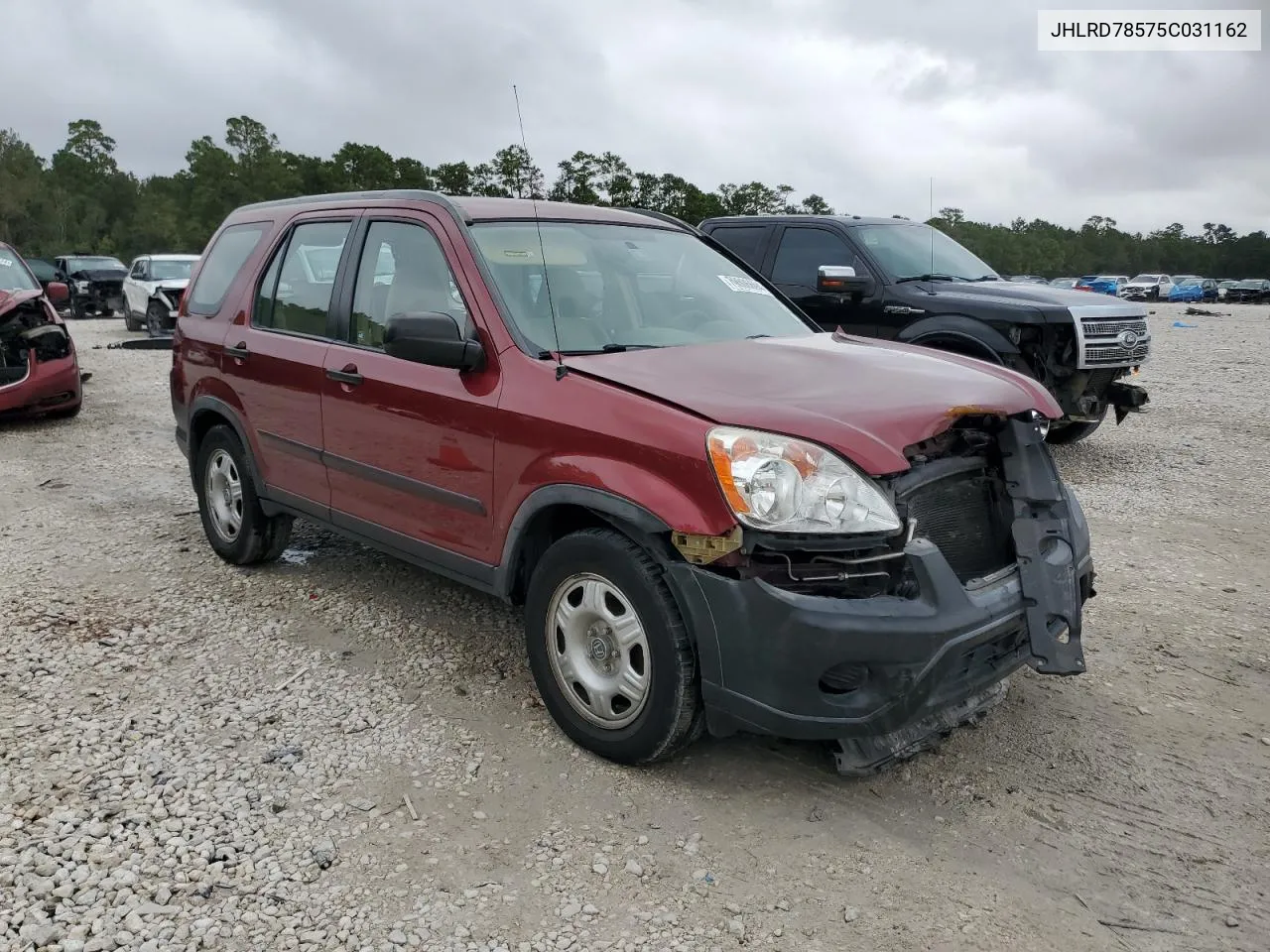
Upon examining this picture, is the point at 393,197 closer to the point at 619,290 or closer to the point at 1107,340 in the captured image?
the point at 619,290

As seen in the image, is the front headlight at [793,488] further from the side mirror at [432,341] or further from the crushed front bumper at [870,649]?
the side mirror at [432,341]

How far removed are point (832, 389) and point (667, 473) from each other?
0.66 metres

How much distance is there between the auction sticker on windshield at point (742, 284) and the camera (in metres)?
4.43

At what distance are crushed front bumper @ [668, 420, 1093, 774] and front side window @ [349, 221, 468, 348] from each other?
5.48 ft

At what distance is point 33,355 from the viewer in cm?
911

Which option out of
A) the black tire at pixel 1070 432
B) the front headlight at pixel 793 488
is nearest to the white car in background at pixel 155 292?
the black tire at pixel 1070 432

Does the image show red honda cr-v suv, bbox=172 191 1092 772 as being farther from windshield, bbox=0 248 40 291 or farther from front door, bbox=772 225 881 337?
windshield, bbox=0 248 40 291

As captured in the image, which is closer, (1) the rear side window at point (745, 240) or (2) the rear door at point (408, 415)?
(2) the rear door at point (408, 415)

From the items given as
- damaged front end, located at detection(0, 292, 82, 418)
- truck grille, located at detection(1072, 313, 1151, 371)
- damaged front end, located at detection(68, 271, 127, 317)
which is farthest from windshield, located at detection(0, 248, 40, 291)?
damaged front end, located at detection(68, 271, 127, 317)

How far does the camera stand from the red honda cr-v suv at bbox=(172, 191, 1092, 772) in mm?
2775

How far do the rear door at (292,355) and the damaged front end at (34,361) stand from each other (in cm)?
540

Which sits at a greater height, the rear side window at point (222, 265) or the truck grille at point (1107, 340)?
the rear side window at point (222, 265)

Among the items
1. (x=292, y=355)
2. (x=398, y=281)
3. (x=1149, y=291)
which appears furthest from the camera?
(x=1149, y=291)

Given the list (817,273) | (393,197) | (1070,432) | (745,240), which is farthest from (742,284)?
(1070,432)
